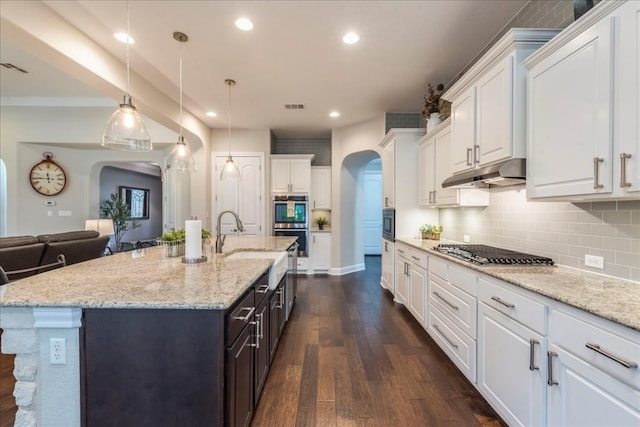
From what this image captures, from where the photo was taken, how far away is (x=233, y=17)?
2.42m

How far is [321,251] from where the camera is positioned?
5.78 m

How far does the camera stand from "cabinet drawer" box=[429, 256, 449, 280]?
240cm

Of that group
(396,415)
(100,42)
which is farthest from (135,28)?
(396,415)

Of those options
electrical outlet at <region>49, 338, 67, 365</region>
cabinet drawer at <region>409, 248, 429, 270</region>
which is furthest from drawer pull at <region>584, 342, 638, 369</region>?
electrical outlet at <region>49, 338, 67, 365</region>

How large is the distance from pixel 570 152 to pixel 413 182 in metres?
2.49

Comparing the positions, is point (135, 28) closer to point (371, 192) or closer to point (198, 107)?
point (198, 107)

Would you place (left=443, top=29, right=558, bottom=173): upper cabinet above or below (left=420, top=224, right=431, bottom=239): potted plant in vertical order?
above

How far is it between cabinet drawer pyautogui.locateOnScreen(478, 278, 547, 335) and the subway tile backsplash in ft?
1.92

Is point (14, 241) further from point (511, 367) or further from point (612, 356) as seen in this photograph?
point (612, 356)

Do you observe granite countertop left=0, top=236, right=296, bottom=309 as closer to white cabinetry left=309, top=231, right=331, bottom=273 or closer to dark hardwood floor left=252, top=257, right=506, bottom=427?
dark hardwood floor left=252, top=257, right=506, bottom=427

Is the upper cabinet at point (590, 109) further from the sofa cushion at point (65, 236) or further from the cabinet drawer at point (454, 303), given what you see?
the sofa cushion at point (65, 236)

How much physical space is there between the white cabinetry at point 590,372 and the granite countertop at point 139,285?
147cm

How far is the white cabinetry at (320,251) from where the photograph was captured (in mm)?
5750

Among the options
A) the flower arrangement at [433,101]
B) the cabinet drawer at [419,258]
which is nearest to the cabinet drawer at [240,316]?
the cabinet drawer at [419,258]
